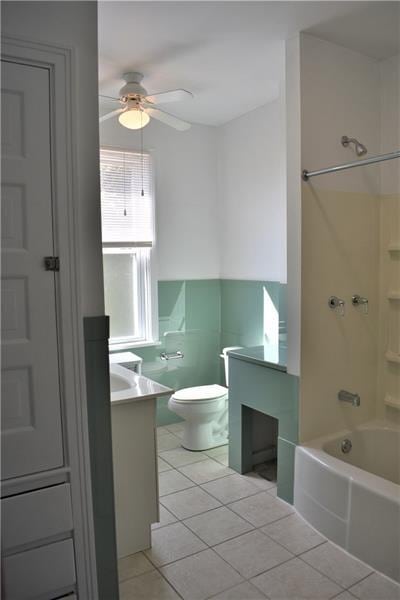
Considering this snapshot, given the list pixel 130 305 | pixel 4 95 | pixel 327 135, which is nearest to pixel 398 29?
pixel 327 135

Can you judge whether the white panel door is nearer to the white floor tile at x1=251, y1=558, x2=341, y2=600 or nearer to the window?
the white floor tile at x1=251, y1=558, x2=341, y2=600

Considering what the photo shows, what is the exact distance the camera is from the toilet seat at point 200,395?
10.6 ft

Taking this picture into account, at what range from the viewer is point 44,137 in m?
1.53

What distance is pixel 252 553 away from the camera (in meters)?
2.21

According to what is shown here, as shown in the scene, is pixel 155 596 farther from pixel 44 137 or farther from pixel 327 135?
pixel 327 135

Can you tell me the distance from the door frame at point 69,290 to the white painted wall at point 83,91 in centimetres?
3

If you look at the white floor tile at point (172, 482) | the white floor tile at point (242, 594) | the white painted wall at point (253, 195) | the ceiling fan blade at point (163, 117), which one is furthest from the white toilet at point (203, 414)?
the ceiling fan blade at point (163, 117)

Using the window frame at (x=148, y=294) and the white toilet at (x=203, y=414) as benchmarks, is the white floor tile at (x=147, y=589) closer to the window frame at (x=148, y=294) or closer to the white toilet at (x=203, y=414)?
the white toilet at (x=203, y=414)

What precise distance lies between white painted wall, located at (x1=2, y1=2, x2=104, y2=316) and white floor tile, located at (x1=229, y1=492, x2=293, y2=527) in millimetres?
1572

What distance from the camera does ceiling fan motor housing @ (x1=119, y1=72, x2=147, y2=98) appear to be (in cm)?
273

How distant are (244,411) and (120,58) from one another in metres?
2.33

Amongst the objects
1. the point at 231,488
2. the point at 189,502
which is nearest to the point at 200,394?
the point at 231,488

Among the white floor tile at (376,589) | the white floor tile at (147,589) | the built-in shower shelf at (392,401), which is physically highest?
the built-in shower shelf at (392,401)

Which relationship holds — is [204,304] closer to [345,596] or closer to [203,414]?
[203,414]
